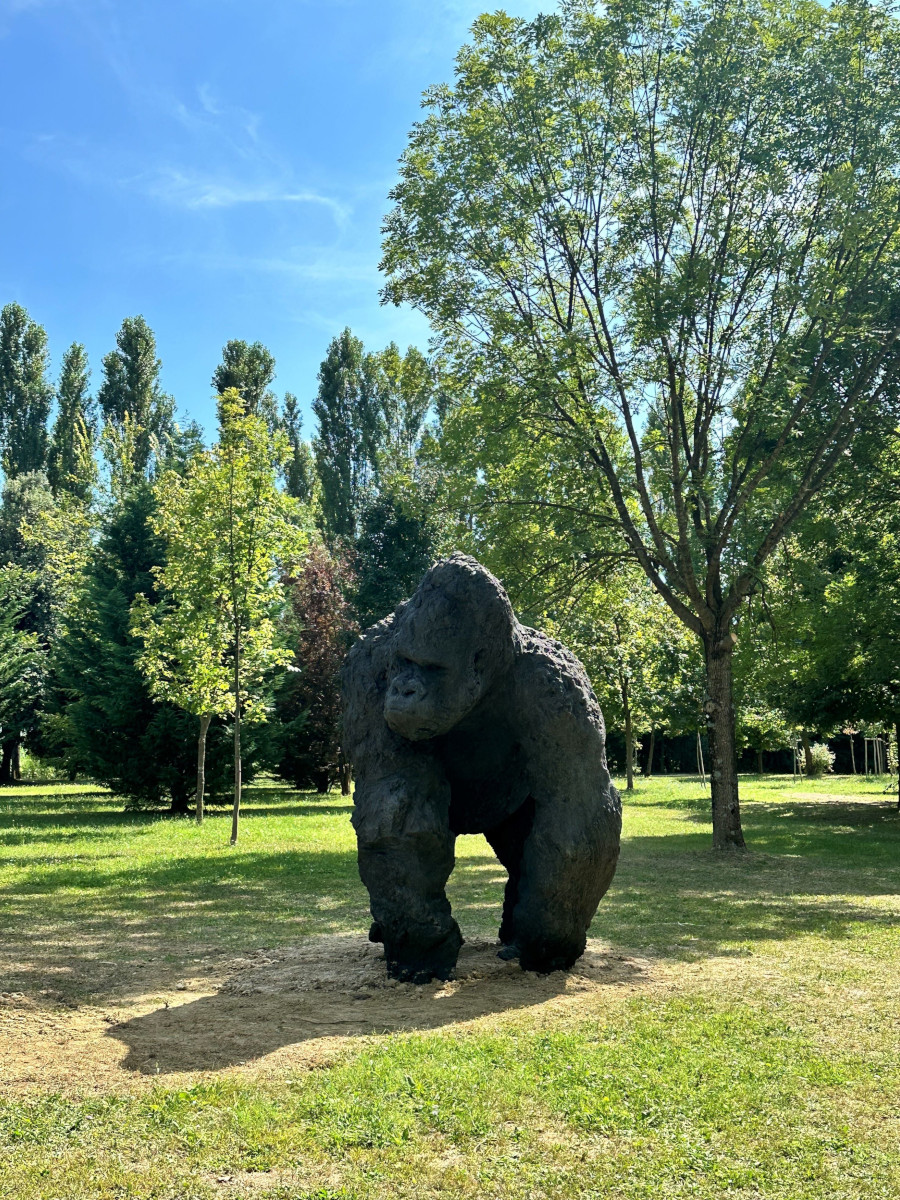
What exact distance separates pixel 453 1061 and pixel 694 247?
1355 cm

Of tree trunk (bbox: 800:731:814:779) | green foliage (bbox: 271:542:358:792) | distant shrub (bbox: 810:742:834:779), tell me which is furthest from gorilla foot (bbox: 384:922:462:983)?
distant shrub (bbox: 810:742:834:779)

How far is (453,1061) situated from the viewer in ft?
16.8

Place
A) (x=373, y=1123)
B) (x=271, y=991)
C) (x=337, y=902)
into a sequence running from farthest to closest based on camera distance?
(x=337, y=902) < (x=271, y=991) < (x=373, y=1123)

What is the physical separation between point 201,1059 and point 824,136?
14.9 meters

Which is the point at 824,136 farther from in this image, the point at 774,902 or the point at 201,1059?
the point at 201,1059

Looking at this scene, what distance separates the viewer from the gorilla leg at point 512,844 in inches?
294

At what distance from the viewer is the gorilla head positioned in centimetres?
648

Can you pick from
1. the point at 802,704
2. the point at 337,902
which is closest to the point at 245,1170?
the point at 337,902

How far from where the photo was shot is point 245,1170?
12.8 feet

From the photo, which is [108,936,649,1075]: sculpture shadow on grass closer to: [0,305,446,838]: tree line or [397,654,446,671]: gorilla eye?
[397,654,446,671]: gorilla eye

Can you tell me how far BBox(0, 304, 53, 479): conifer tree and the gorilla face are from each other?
2002 inches

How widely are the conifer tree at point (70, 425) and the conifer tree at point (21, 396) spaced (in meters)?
0.86

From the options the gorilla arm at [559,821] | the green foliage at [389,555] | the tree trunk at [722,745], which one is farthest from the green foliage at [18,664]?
the gorilla arm at [559,821]

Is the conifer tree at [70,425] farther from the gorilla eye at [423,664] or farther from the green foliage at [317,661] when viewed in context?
the gorilla eye at [423,664]
